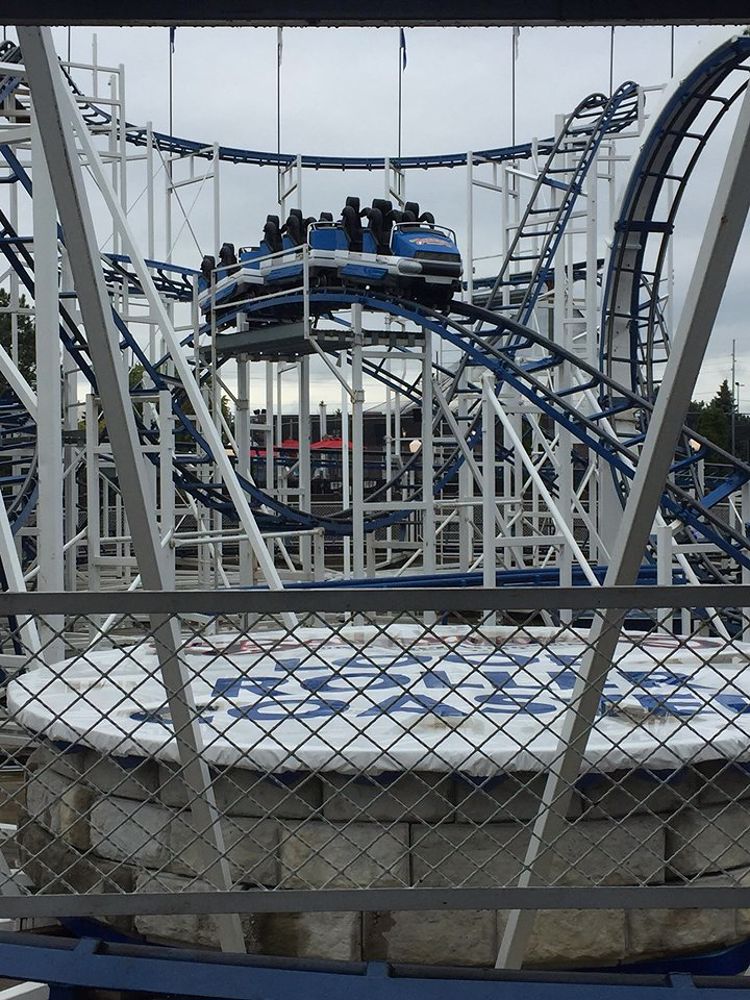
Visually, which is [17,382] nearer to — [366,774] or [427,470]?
[427,470]

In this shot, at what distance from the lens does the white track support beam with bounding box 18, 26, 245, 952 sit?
2.24m

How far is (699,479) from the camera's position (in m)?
10.9

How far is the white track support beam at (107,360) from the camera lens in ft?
7.34

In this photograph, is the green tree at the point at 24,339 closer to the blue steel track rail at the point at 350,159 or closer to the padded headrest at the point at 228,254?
the blue steel track rail at the point at 350,159

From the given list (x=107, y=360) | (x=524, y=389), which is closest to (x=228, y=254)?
(x=524, y=389)

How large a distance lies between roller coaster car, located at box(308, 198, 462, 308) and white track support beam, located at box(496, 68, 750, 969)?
7848mm

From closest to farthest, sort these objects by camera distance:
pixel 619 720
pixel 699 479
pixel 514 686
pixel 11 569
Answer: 1. pixel 619 720
2. pixel 514 686
3. pixel 11 569
4. pixel 699 479

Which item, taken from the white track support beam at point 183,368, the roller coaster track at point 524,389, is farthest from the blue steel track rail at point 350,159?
the white track support beam at point 183,368

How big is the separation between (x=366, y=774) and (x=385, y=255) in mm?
8382

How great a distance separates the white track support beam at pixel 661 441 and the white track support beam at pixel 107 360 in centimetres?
77

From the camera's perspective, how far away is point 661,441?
2271 millimetres

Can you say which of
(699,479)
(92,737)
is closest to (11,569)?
(92,737)

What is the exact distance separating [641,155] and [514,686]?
6.33 metres
